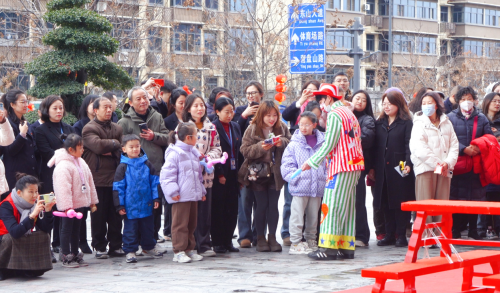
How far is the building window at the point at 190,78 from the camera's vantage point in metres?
25.3

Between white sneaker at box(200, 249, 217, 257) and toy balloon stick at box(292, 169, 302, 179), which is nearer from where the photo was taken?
toy balloon stick at box(292, 169, 302, 179)

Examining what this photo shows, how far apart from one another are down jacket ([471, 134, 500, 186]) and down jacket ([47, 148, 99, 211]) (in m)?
5.08

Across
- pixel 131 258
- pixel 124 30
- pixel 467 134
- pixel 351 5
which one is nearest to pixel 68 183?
pixel 131 258

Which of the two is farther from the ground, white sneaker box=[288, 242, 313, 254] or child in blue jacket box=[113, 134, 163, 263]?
child in blue jacket box=[113, 134, 163, 263]

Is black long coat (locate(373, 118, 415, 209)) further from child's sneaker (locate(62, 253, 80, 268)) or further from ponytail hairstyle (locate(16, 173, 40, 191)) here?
ponytail hairstyle (locate(16, 173, 40, 191))

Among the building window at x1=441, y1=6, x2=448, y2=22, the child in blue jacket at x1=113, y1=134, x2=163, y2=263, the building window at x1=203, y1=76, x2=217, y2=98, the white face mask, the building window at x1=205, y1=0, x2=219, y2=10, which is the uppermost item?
the building window at x1=441, y1=6, x2=448, y2=22

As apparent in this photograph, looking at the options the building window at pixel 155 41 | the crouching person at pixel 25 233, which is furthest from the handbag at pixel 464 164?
the building window at pixel 155 41

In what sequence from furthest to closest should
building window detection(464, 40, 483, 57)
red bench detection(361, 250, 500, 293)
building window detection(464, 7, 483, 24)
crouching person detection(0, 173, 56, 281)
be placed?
1. building window detection(464, 7, 483, 24)
2. building window detection(464, 40, 483, 57)
3. crouching person detection(0, 173, 56, 281)
4. red bench detection(361, 250, 500, 293)

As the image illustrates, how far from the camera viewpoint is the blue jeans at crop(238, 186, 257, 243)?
9.00m

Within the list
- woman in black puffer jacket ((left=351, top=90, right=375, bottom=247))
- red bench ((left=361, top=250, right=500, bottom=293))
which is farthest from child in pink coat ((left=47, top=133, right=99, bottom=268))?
red bench ((left=361, top=250, right=500, bottom=293))

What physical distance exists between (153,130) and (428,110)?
11.2 ft

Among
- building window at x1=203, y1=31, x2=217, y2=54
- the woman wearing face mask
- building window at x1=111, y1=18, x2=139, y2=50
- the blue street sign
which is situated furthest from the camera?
building window at x1=203, y1=31, x2=217, y2=54

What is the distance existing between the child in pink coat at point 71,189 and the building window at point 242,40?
44.6 ft

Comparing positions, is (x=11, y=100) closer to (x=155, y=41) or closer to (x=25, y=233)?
(x=25, y=233)
